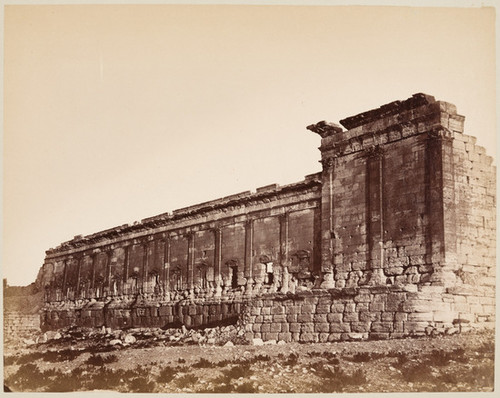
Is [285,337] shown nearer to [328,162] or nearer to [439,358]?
[439,358]

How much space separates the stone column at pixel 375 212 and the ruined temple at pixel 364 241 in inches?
1.5

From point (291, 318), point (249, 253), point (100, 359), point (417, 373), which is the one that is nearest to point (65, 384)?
point (100, 359)

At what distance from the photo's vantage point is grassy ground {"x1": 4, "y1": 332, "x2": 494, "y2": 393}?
1595 cm

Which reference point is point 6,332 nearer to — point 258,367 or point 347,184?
point 258,367

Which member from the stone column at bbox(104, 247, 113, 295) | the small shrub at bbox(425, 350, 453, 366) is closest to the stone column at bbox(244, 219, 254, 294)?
the stone column at bbox(104, 247, 113, 295)

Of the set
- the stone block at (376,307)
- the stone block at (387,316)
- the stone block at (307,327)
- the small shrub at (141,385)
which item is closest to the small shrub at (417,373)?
the stone block at (387,316)

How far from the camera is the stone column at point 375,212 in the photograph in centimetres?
2141

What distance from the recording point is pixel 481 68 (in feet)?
58.9

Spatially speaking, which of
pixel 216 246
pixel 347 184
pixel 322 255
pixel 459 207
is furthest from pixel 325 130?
pixel 216 246

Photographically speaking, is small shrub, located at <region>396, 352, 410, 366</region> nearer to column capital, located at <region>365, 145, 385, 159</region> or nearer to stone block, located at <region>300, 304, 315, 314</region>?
stone block, located at <region>300, 304, 315, 314</region>

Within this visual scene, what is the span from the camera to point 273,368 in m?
17.5

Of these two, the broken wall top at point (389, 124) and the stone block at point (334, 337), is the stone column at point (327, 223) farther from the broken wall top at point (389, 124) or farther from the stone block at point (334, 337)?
the stone block at point (334, 337)

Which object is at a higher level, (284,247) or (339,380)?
(284,247)

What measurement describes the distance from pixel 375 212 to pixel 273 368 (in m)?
6.76
